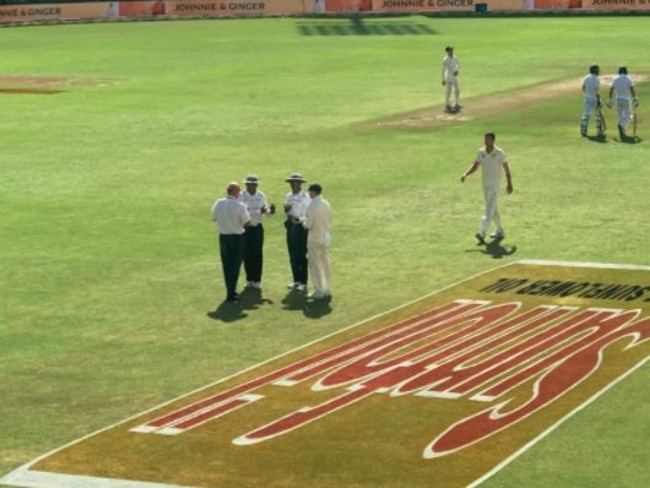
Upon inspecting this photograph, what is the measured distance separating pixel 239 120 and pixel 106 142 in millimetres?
5120

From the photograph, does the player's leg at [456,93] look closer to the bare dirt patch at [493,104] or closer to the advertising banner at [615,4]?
the bare dirt patch at [493,104]

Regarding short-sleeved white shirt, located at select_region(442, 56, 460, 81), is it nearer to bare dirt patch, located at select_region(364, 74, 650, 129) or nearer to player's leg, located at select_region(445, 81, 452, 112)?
player's leg, located at select_region(445, 81, 452, 112)

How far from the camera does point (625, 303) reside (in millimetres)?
27312

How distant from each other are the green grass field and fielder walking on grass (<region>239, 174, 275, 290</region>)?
0.61 m

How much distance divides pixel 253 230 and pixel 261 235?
0.21m

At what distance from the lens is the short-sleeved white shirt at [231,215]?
27.5 metres

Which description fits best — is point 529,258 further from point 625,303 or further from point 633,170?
point 633,170

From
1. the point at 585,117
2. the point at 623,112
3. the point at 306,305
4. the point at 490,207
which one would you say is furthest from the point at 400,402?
the point at 623,112

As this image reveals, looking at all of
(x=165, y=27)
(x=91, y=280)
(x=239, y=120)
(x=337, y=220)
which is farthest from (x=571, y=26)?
(x=91, y=280)

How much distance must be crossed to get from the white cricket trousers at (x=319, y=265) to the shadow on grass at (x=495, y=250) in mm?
4536

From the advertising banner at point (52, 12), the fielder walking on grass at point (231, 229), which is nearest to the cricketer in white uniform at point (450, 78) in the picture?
the fielder walking on grass at point (231, 229)

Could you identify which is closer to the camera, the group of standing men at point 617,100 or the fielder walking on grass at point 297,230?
the fielder walking on grass at point 297,230

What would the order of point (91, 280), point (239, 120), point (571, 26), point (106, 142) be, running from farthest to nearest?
point (571, 26)
point (239, 120)
point (106, 142)
point (91, 280)

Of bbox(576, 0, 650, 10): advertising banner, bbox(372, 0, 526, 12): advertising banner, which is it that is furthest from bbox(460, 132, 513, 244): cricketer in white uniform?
bbox(372, 0, 526, 12): advertising banner
